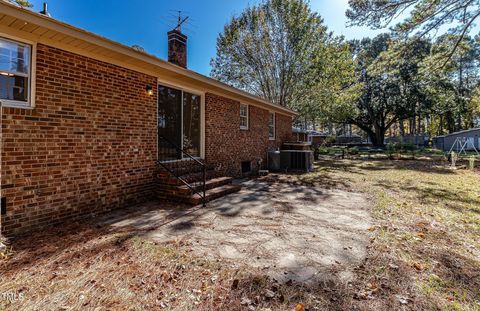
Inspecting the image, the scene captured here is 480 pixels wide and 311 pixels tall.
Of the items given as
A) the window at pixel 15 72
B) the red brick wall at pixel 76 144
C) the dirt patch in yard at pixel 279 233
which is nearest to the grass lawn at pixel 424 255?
the dirt patch in yard at pixel 279 233

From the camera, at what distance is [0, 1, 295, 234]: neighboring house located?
364cm

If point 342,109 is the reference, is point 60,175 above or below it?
below

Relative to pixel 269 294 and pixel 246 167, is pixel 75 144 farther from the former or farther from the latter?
pixel 246 167

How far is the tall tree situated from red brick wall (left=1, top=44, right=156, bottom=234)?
33.0 feet

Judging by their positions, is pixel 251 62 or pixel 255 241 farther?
pixel 251 62

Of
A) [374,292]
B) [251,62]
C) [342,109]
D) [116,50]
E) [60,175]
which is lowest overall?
[374,292]

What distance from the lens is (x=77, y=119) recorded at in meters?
4.42

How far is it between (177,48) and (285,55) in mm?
10577

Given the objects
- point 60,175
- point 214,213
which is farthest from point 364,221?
point 60,175

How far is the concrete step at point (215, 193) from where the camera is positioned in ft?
18.0

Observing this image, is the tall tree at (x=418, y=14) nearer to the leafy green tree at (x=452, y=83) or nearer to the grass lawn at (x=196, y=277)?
the leafy green tree at (x=452, y=83)

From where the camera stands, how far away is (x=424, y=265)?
294 cm

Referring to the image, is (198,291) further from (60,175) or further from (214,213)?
(60,175)

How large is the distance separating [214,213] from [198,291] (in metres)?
2.55
